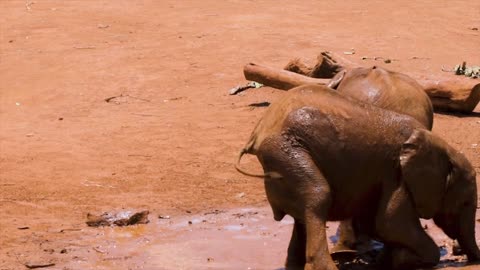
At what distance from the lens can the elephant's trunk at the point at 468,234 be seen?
7344 millimetres

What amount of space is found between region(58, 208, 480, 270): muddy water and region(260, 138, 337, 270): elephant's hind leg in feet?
2.96

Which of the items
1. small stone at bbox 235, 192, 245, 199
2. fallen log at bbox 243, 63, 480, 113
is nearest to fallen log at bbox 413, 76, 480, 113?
fallen log at bbox 243, 63, 480, 113

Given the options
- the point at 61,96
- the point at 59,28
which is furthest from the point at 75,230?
the point at 59,28

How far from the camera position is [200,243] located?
834 cm

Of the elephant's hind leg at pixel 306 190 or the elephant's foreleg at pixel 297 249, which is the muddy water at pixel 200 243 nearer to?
the elephant's foreleg at pixel 297 249

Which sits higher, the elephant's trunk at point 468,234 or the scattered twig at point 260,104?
the elephant's trunk at point 468,234

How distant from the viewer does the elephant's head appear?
22.9 ft

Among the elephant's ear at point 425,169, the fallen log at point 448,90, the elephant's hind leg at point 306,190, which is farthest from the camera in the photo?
the fallen log at point 448,90

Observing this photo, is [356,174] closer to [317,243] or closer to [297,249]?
[317,243]

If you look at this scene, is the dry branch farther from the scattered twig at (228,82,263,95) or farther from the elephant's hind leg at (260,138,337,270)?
the elephant's hind leg at (260,138,337,270)

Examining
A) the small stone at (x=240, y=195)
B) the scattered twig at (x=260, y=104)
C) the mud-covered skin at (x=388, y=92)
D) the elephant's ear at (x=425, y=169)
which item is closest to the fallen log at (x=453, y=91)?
the scattered twig at (x=260, y=104)

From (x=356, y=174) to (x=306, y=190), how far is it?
38cm

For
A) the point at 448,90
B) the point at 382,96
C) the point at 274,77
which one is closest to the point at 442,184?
Answer: the point at 382,96

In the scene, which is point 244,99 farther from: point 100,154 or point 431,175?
point 431,175
